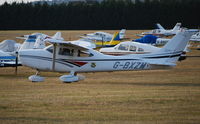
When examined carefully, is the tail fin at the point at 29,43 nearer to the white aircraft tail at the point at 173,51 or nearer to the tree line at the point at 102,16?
the white aircraft tail at the point at 173,51

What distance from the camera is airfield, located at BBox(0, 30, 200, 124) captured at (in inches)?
444

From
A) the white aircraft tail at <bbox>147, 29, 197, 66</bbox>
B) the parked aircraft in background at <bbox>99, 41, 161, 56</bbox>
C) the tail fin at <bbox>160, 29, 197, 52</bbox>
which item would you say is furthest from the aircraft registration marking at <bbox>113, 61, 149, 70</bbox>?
the parked aircraft in background at <bbox>99, 41, 161, 56</bbox>

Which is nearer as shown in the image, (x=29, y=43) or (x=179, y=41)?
(x=179, y=41)

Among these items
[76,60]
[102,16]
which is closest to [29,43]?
[76,60]

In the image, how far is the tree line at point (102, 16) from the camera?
89.2 metres

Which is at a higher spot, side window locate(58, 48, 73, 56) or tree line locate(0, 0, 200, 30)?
side window locate(58, 48, 73, 56)

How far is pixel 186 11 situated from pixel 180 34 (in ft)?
242

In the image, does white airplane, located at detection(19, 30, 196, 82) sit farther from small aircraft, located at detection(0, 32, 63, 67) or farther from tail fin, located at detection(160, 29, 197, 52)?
small aircraft, located at detection(0, 32, 63, 67)

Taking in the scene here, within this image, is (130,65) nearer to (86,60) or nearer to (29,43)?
(86,60)

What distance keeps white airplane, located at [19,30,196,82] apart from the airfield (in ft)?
1.91

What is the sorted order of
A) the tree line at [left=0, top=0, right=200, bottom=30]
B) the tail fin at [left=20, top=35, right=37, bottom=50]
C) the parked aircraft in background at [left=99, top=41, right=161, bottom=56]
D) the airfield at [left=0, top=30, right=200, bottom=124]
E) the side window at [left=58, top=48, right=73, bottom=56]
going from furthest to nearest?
the tree line at [left=0, top=0, right=200, bottom=30], the tail fin at [left=20, top=35, right=37, bottom=50], the parked aircraft in background at [left=99, top=41, right=161, bottom=56], the side window at [left=58, top=48, right=73, bottom=56], the airfield at [left=0, top=30, right=200, bottom=124]

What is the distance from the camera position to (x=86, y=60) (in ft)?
61.2

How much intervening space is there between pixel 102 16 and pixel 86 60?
234 feet

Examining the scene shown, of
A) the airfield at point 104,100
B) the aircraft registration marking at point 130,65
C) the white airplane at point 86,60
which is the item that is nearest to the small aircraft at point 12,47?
the airfield at point 104,100
